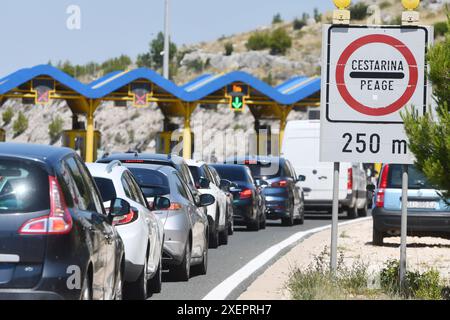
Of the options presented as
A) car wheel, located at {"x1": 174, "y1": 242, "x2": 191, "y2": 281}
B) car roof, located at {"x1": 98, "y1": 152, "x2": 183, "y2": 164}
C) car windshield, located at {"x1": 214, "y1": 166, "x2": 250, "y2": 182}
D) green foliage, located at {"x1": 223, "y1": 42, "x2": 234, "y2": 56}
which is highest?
green foliage, located at {"x1": 223, "y1": 42, "x2": 234, "y2": 56}

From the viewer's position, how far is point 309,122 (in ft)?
120

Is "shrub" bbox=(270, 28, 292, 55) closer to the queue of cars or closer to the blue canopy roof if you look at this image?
the blue canopy roof

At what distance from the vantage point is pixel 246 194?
92.7ft

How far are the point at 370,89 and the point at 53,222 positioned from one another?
5.80 m

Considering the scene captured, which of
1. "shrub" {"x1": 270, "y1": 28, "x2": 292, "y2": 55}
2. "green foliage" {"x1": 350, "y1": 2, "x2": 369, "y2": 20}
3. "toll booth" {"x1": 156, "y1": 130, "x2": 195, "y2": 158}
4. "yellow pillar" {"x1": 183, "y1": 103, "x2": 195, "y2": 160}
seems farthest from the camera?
"green foliage" {"x1": 350, "y1": 2, "x2": 369, "y2": 20}

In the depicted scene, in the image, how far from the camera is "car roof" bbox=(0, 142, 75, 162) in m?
8.98

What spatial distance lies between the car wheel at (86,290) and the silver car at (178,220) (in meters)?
5.80

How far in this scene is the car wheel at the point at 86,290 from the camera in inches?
350

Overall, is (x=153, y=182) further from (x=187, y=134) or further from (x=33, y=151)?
(x=187, y=134)

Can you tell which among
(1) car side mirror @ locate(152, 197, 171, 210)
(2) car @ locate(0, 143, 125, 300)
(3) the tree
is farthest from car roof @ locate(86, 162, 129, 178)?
(2) car @ locate(0, 143, 125, 300)

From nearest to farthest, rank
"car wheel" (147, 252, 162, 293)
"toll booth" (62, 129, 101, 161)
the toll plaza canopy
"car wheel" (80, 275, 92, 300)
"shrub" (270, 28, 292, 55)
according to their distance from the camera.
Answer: "car wheel" (80, 275, 92, 300) < "car wheel" (147, 252, 162, 293) < the toll plaza canopy < "toll booth" (62, 129, 101, 161) < "shrub" (270, 28, 292, 55)

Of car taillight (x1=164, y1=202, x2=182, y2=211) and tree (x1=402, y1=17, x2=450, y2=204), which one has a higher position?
tree (x1=402, y1=17, x2=450, y2=204)

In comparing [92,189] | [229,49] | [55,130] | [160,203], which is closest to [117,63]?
[229,49]

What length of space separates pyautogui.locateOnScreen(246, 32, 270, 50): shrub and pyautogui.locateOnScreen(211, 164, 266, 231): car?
111m
